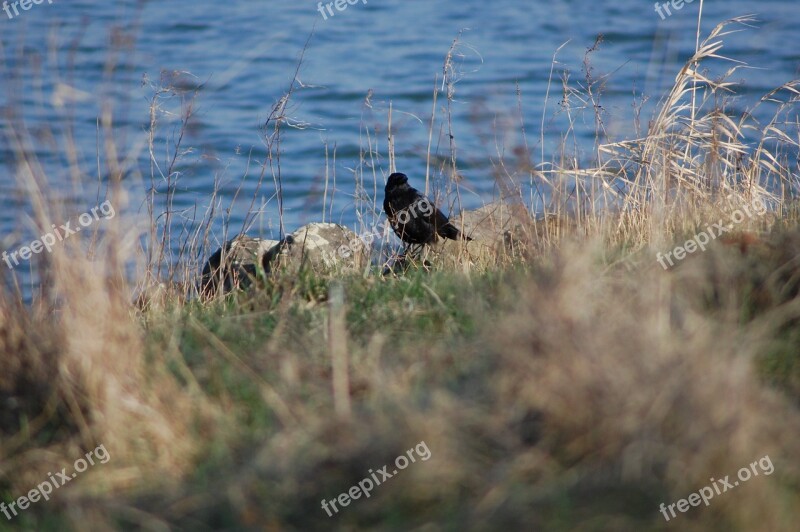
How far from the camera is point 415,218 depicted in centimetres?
671

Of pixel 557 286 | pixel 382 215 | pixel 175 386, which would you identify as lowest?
pixel 382 215

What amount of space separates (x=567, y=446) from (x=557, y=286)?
1.64ft

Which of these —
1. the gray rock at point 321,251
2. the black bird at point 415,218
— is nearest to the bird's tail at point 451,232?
the black bird at point 415,218

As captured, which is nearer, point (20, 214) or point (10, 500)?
point (10, 500)

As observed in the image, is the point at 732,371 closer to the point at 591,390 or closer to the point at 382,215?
the point at 591,390

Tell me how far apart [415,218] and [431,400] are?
370 cm

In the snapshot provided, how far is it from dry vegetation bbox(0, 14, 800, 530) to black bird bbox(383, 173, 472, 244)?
2.56m

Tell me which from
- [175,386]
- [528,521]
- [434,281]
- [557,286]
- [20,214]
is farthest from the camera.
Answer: [434,281]

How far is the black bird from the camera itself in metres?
6.69

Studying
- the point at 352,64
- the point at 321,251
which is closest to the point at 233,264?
the point at 321,251

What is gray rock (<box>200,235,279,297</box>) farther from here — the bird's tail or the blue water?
the blue water

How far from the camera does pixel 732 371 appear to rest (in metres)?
2.79

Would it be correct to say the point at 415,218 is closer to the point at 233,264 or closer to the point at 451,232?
the point at 451,232

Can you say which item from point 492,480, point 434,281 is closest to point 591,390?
point 492,480
